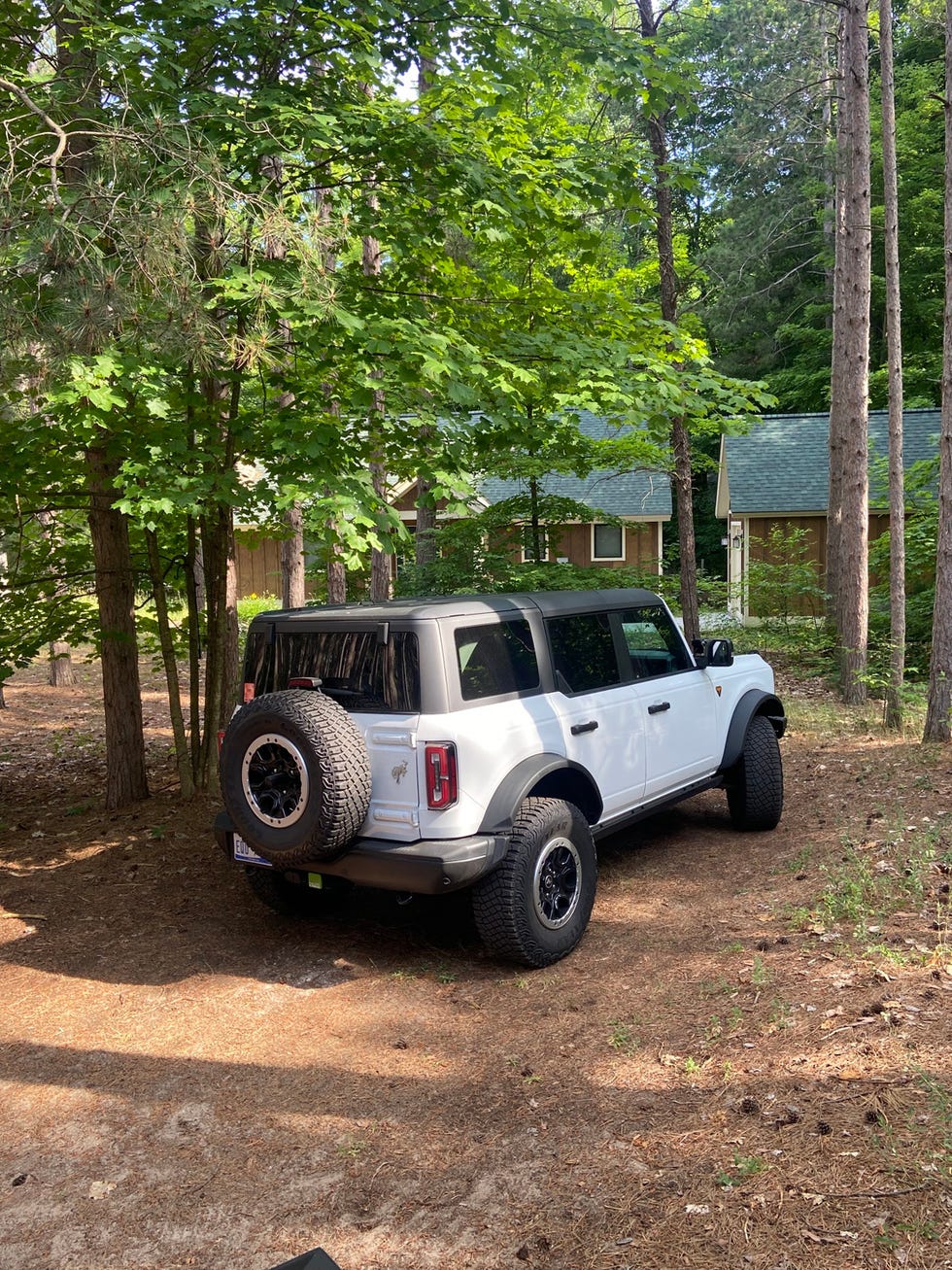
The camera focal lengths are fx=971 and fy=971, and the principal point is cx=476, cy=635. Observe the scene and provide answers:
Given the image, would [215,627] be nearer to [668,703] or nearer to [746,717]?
[668,703]

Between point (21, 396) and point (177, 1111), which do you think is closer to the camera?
point (177, 1111)

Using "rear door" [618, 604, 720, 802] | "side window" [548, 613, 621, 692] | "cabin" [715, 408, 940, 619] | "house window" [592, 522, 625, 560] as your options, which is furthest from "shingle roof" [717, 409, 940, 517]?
"side window" [548, 613, 621, 692]

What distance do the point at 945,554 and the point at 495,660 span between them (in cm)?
650

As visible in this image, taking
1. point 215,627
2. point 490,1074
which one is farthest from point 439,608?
point 215,627

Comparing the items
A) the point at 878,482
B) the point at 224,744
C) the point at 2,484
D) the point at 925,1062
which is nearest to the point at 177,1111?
the point at 224,744

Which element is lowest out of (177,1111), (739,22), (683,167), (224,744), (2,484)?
(177,1111)

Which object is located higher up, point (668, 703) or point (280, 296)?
point (280, 296)

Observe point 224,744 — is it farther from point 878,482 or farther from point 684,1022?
point 878,482

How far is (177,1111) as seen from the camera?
3.96m

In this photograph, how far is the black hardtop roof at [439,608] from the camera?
5.05 metres

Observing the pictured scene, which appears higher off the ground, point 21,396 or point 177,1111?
point 21,396

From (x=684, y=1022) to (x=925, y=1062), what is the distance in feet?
3.37

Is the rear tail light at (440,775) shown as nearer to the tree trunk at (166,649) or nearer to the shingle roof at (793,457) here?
the tree trunk at (166,649)

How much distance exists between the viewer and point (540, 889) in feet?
16.9
